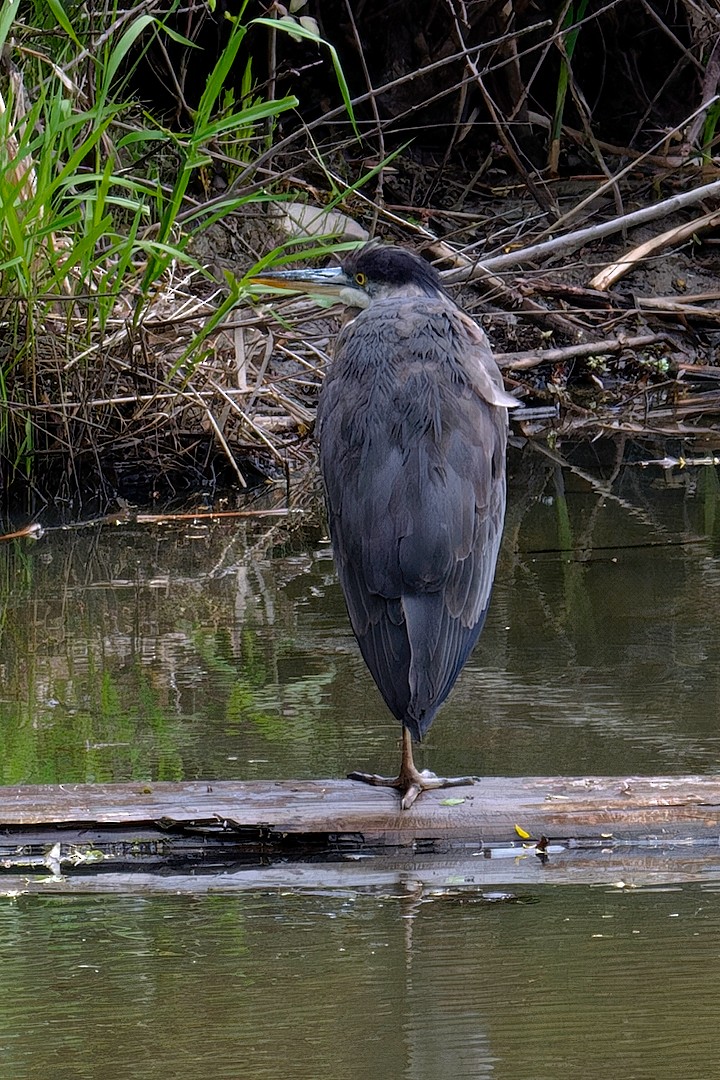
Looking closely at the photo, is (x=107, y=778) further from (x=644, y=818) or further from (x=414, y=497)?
(x=644, y=818)

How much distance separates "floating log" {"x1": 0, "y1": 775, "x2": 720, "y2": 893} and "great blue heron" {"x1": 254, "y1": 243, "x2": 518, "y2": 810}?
142 mm

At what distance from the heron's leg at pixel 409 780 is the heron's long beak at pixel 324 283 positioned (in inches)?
52.4

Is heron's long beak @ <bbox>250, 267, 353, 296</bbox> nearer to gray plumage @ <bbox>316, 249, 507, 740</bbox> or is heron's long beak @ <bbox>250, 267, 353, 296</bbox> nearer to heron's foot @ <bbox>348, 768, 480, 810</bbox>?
gray plumage @ <bbox>316, 249, 507, 740</bbox>

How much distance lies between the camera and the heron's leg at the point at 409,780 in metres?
3.02

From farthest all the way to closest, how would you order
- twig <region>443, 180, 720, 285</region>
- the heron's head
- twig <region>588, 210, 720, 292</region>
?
twig <region>588, 210, 720, 292</region> → twig <region>443, 180, 720, 285</region> → the heron's head

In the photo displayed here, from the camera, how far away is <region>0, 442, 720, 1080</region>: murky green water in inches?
84.1

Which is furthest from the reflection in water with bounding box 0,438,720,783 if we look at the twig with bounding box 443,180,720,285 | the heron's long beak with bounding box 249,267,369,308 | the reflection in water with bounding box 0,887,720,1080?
the twig with bounding box 443,180,720,285

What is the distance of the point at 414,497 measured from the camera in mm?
3100

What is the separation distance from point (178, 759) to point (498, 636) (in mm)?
1293

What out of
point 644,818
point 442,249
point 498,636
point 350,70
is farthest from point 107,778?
point 350,70

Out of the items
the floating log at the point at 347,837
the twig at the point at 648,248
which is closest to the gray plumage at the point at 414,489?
the floating log at the point at 347,837

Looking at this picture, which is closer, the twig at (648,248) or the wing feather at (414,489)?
the wing feather at (414,489)

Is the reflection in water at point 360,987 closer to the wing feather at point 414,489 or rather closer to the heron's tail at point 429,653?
the heron's tail at point 429,653

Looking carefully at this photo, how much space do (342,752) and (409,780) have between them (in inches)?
19.6
